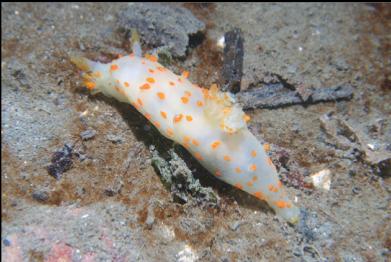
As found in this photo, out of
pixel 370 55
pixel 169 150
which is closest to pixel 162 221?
pixel 169 150

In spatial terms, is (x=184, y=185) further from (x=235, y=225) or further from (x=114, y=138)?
(x=114, y=138)

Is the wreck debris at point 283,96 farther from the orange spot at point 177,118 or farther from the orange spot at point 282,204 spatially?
the orange spot at point 282,204

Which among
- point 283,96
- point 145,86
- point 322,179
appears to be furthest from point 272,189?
point 145,86

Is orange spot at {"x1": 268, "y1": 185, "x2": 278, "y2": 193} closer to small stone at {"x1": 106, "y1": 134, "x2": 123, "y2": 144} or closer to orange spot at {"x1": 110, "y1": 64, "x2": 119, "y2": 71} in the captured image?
small stone at {"x1": 106, "y1": 134, "x2": 123, "y2": 144}

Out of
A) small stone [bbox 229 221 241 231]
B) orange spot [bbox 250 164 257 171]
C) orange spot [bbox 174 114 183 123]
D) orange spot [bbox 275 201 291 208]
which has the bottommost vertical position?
small stone [bbox 229 221 241 231]

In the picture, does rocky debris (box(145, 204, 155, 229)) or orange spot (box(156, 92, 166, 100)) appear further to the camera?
orange spot (box(156, 92, 166, 100))

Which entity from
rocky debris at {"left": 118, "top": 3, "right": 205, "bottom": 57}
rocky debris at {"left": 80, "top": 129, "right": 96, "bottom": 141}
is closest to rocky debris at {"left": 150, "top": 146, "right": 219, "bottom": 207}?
rocky debris at {"left": 80, "top": 129, "right": 96, "bottom": 141}
